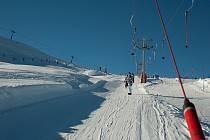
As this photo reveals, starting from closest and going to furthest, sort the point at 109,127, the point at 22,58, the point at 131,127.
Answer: the point at 109,127, the point at 131,127, the point at 22,58

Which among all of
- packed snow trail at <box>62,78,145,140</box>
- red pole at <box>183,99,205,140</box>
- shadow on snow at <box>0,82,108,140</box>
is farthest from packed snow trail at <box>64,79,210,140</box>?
red pole at <box>183,99,205,140</box>

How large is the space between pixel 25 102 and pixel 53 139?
531 cm

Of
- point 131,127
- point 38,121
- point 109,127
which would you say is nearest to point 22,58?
point 38,121

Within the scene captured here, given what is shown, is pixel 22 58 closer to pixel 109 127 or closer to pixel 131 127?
pixel 109 127

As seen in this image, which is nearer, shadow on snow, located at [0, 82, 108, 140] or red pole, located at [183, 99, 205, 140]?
red pole, located at [183, 99, 205, 140]

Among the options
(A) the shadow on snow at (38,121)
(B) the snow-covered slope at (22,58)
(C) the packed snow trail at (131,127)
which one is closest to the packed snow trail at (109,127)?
(C) the packed snow trail at (131,127)

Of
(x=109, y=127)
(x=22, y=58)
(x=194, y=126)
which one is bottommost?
(x=109, y=127)

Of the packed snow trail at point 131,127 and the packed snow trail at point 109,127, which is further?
the packed snow trail at point 131,127

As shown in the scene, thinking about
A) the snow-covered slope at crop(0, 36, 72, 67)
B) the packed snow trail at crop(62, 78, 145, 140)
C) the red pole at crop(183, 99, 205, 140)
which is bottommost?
the packed snow trail at crop(62, 78, 145, 140)

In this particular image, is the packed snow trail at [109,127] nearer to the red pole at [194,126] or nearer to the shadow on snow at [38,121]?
the shadow on snow at [38,121]

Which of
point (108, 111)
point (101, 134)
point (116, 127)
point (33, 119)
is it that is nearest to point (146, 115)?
point (108, 111)

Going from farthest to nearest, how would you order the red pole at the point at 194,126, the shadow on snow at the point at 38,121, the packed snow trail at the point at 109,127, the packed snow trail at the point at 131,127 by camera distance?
the packed snow trail at the point at 131,127
the packed snow trail at the point at 109,127
the shadow on snow at the point at 38,121
the red pole at the point at 194,126

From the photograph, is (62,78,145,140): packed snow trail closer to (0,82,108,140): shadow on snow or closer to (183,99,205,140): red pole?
(0,82,108,140): shadow on snow

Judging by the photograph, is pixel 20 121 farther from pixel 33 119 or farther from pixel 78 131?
pixel 78 131
